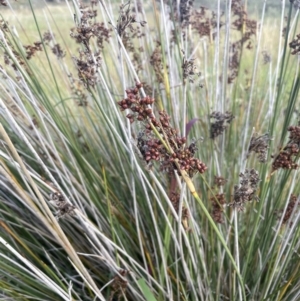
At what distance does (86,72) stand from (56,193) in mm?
194

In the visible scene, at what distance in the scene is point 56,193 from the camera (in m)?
0.59

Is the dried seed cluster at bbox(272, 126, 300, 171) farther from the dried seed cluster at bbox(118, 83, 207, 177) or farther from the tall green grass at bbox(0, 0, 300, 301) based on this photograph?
the dried seed cluster at bbox(118, 83, 207, 177)

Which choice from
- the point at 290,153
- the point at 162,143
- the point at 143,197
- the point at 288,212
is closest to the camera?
the point at 162,143

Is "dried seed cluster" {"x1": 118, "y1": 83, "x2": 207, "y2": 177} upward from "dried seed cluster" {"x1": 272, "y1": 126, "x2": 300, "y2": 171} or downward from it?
upward

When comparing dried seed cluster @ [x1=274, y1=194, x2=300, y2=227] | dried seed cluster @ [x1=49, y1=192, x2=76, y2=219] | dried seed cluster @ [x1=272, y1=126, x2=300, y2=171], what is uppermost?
dried seed cluster @ [x1=272, y1=126, x2=300, y2=171]

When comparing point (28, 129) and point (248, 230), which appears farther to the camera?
point (28, 129)

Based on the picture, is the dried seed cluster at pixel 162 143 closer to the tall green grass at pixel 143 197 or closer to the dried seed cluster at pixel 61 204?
the tall green grass at pixel 143 197

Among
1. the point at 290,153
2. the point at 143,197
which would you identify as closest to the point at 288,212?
the point at 290,153

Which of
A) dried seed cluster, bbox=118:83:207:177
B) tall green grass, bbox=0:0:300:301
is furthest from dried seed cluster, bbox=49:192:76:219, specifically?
dried seed cluster, bbox=118:83:207:177

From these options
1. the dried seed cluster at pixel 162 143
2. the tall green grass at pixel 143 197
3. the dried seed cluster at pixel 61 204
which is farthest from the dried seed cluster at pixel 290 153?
the dried seed cluster at pixel 61 204

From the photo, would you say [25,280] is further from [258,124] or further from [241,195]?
[258,124]

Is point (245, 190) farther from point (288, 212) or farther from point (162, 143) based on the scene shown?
point (288, 212)

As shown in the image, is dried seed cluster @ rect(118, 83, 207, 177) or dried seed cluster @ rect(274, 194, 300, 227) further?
dried seed cluster @ rect(274, 194, 300, 227)

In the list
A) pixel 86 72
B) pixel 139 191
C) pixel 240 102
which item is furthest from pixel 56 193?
pixel 240 102
